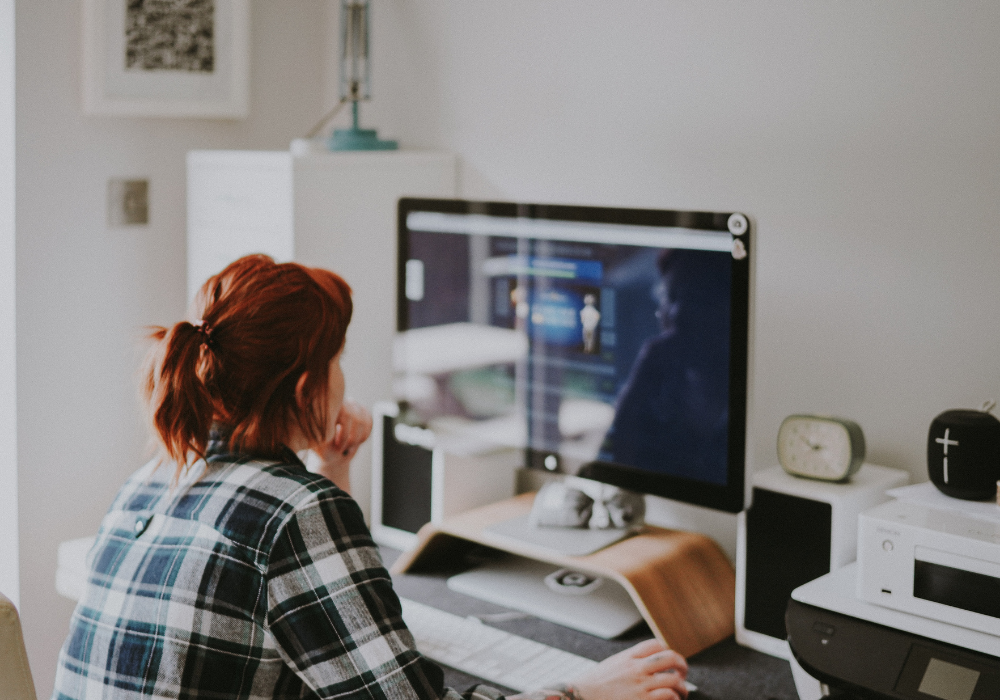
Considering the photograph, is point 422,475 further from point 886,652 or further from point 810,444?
point 886,652

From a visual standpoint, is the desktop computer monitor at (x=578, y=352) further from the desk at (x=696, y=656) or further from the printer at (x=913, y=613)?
the printer at (x=913, y=613)

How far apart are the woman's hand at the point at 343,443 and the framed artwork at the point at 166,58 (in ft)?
3.22

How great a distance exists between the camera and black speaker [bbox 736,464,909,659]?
62.2 inches

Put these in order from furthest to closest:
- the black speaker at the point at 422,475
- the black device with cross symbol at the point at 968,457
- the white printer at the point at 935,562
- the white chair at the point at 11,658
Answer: the black speaker at the point at 422,475, the black device with cross symbol at the point at 968,457, the white printer at the point at 935,562, the white chair at the point at 11,658

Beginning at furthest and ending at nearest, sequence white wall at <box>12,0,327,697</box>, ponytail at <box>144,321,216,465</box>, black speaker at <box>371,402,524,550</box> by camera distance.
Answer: white wall at <box>12,0,327,697</box> → black speaker at <box>371,402,524,550</box> → ponytail at <box>144,321,216,465</box>

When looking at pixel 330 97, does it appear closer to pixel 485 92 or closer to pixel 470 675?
pixel 485 92

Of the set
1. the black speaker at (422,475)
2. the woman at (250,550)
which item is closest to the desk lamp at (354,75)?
the black speaker at (422,475)

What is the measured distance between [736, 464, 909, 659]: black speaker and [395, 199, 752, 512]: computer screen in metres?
0.08

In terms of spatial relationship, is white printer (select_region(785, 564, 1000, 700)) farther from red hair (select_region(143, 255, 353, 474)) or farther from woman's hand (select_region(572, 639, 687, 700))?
red hair (select_region(143, 255, 353, 474))

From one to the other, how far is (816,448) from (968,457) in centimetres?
25

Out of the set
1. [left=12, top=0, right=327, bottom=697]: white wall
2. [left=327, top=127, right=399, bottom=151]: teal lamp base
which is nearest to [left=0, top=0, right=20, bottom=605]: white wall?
[left=12, top=0, right=327, bottom=697]: white wall

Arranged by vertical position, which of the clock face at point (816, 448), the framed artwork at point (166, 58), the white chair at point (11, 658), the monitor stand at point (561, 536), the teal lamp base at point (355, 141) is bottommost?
the monitor stand at point (561, 536)

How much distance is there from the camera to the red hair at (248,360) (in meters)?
1.19

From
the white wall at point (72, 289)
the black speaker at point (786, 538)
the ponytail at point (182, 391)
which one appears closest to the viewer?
the ponytail at point (182, 391)
